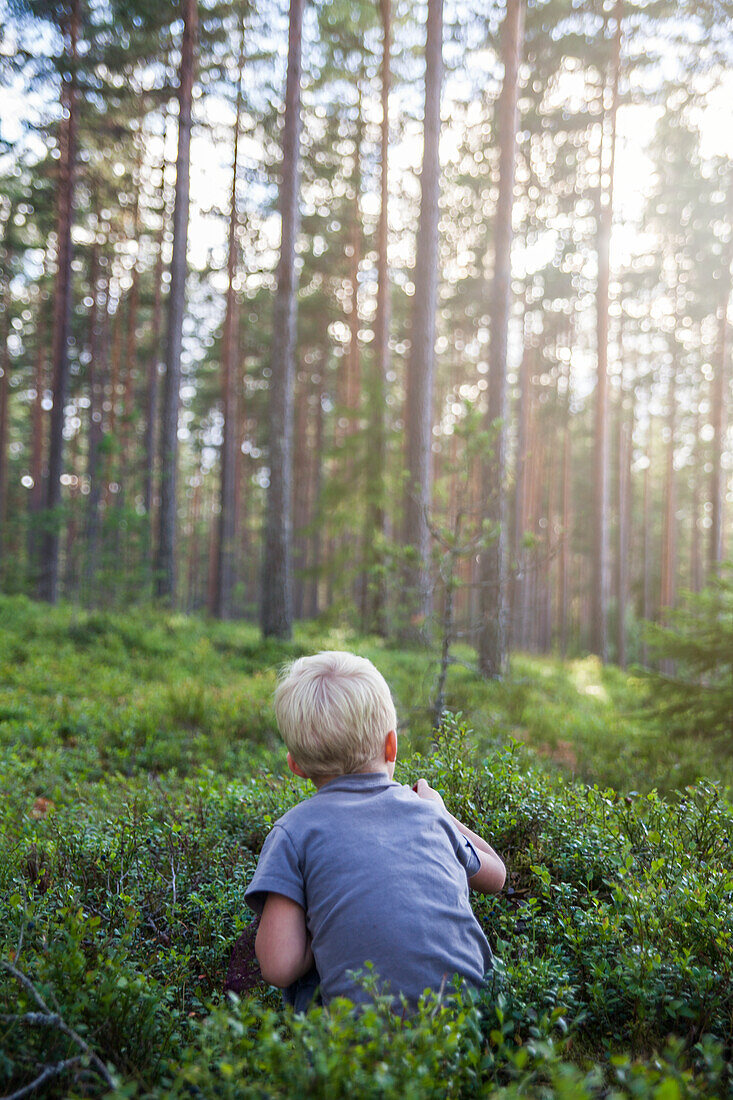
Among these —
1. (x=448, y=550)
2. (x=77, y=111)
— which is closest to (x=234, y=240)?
(x=77, y=111)

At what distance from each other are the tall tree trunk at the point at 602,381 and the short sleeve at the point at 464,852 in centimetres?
1479

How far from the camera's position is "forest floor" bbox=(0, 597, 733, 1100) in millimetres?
1578

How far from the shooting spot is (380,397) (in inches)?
476

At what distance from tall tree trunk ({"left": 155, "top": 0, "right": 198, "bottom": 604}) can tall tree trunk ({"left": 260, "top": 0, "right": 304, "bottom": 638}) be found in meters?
3.70

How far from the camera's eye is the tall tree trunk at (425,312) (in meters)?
10.4

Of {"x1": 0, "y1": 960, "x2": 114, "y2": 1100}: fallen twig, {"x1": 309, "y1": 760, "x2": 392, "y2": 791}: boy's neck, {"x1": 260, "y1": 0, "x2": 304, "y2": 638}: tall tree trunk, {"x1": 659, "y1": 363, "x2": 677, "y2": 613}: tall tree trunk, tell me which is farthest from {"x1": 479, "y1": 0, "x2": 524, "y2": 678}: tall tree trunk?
{"x1": 659, "y1": 363, "x2": 677, "y2": 613}: tall tree trunk

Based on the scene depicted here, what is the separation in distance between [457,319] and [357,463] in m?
13.9

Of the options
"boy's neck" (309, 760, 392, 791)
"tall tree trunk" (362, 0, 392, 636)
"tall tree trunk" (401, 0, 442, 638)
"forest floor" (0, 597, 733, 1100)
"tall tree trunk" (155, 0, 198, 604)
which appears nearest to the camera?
"forest floor" (0, 597, 733, 1100)

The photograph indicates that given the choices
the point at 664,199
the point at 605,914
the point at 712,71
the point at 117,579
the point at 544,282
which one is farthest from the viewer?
the point at 544,282

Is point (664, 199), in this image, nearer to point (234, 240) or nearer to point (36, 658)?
point (234, 240)

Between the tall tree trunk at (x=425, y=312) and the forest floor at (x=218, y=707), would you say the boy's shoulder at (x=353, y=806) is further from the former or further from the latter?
the tall tree trunk at (x=425, y=312)

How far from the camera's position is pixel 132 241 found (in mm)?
20781

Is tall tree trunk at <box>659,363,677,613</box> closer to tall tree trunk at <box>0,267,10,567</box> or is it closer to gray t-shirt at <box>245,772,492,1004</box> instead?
tall tree trunk at <box>0,267,10,567</box>

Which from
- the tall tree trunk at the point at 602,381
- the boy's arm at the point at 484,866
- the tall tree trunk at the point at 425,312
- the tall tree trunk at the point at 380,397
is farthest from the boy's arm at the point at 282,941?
the tall tree trunk at the point at 602,381
